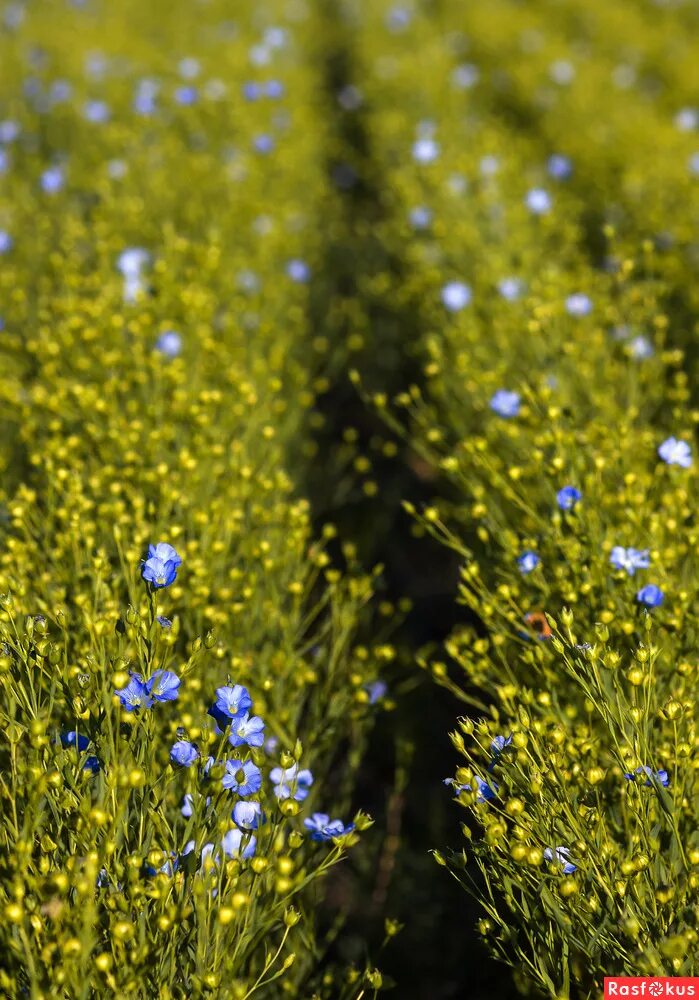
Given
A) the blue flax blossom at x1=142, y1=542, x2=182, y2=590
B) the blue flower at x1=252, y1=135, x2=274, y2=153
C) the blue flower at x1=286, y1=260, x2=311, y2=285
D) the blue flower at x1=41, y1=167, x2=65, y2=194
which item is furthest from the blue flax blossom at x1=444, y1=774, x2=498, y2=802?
the blue flower at x1=252, y1=135, x2=274, y2=153

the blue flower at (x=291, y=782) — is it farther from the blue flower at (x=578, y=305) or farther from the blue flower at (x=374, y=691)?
the blue flower at (x=578, y=305)

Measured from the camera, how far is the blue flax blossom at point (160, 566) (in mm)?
1866

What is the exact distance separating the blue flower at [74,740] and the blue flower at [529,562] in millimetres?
1081

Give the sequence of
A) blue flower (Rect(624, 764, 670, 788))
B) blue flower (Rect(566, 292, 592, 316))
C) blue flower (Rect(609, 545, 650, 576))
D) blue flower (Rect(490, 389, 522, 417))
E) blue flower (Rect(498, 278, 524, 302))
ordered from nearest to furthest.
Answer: blue flower (Rect(624, 764, 670, 788))
blue flower (Rect(609, 545, 650, 576))
blue flower (Rect(490, 389, 522, 417))
blue flower (Rect(566, 292, 592, 316))
blue flower (Rect(498, 278, 524, 302))

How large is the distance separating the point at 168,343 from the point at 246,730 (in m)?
1.85

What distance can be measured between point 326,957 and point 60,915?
4.42 feet

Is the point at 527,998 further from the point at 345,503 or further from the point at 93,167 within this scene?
the point at 93,167

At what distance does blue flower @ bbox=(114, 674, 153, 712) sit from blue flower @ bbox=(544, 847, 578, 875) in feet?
2.62

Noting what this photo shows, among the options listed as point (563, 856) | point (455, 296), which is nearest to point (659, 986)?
point (563, 856)

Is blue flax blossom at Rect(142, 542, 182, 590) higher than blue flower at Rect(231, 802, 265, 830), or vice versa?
blue flax blossom at Rect(142, 542, 182, 590)

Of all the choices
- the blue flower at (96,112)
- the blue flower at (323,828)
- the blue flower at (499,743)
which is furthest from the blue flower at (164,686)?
Result: the blue flower at (96,112)

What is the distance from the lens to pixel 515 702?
2.26 meters

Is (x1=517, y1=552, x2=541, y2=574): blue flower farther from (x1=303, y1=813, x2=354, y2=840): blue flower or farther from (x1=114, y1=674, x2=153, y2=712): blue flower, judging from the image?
(x1=114, y1=674, x2=153, y2=712): blue flower

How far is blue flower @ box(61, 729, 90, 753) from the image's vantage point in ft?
5.71
